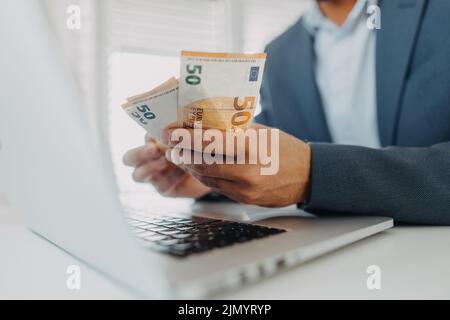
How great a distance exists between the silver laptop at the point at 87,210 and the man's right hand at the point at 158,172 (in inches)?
13.1

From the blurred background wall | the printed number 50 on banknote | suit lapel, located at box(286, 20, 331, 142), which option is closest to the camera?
the printed number 50 on banknote

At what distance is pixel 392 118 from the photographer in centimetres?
93

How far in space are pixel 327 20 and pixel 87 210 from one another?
1.21m

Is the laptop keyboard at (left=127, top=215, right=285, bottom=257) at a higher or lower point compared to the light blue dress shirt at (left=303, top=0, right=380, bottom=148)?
lower

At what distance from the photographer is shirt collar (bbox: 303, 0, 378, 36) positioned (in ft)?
3.84

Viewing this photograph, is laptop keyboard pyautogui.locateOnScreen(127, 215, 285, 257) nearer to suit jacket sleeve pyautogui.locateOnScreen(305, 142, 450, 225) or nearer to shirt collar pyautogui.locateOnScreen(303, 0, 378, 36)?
suit jacket sleeve pyautogui.locateOnScreen(305, 142, 450, 225)

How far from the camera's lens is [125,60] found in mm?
1971

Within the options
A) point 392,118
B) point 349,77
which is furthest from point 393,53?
point 349,77

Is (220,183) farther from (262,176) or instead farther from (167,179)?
(167,179)

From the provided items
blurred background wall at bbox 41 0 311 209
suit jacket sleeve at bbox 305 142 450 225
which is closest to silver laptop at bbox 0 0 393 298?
suit jacket sleeve at bbox 305 142 450 225

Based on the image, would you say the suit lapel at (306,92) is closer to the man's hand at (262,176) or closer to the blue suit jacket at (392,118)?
the blue suit jacket at (392,118)

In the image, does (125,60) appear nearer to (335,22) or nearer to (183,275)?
(335,22)

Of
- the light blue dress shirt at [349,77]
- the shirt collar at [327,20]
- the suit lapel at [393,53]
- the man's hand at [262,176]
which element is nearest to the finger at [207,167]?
the man's hand at [262,176]

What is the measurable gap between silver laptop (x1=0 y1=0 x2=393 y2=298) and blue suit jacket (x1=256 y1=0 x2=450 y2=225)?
0.41ft
